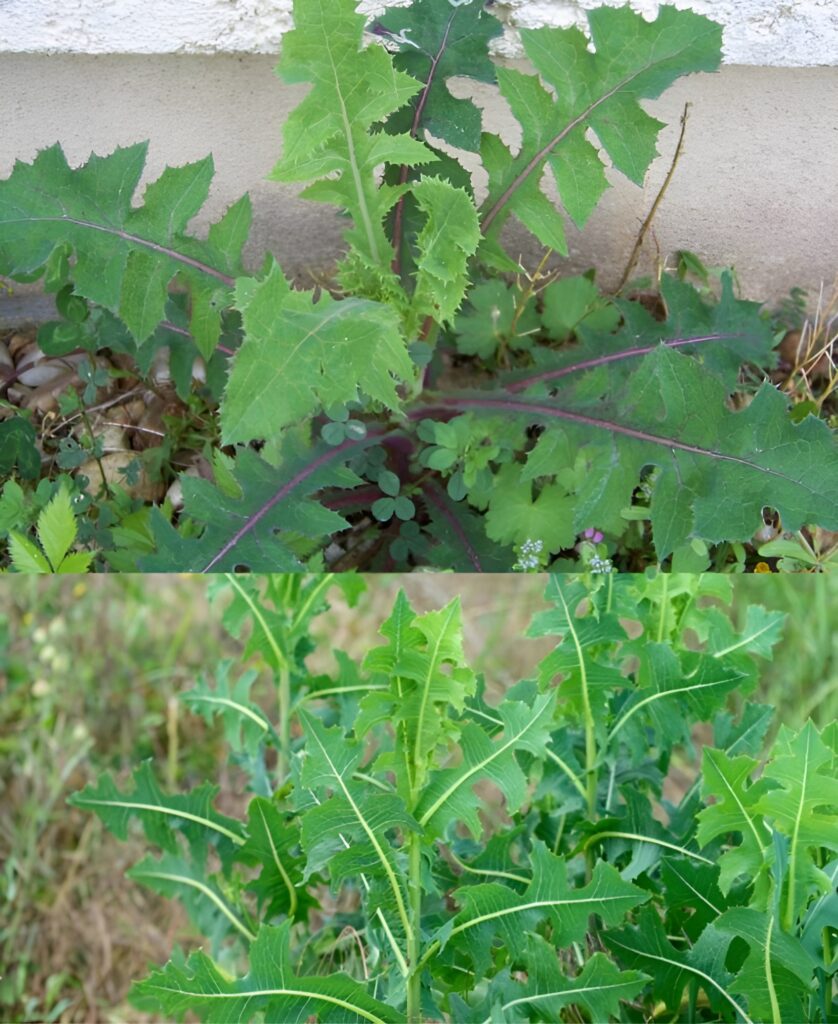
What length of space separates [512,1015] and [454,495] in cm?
98

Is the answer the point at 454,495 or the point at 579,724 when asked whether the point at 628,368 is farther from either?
the point at 579,724

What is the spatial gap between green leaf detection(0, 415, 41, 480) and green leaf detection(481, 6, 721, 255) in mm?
965

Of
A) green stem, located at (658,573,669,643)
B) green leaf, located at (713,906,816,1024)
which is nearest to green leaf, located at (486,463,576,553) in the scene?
green stem, located at (658,573,669,643)

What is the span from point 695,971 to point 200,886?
0.59 metres

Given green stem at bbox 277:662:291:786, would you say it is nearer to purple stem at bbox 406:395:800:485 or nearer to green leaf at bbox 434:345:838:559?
green leaf at bbox 434:345:838:559

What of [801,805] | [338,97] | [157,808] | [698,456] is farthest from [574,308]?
[801,805]

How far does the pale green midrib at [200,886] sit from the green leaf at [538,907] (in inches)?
14.7

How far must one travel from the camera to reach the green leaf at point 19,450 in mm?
1947

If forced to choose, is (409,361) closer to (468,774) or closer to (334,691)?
(334,691)

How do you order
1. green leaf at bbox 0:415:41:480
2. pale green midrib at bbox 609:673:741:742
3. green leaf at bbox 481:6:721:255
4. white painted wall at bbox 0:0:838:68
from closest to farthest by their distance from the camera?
1. pale green midrib at bbox 609:673:741:742
2. green leaf at bbox 481:6:721:255
3. white painted wall at bbox 0:0:838:68
4. green leaf at bbox 0:415:41:480

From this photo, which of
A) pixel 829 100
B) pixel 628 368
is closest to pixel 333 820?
pixel 628 368

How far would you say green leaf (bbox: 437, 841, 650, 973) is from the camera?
35.2 inches

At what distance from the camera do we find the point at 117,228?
1.60 meters

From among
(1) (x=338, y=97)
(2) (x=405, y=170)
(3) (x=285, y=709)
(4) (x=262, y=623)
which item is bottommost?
(3) (x=285, y=709)
